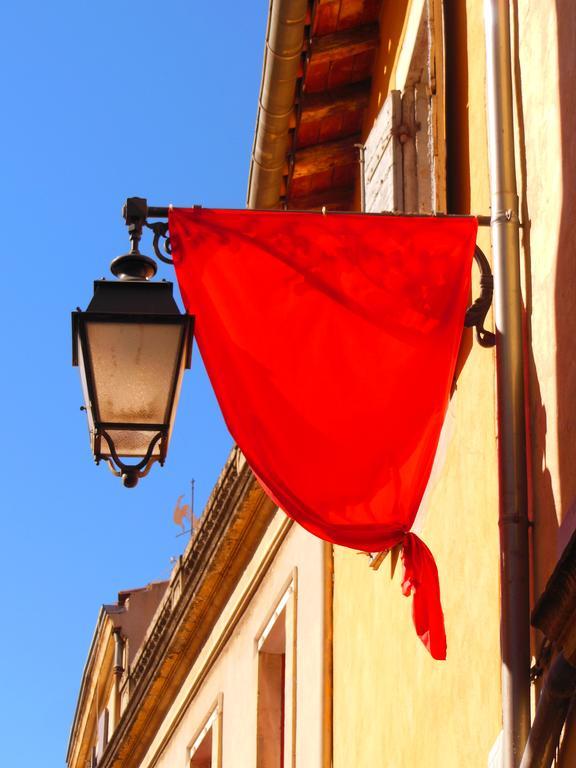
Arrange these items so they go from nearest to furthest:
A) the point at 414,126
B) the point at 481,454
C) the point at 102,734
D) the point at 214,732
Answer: the point at 481,454
the point at 414,126
the point at 214,732
the point at 102,734

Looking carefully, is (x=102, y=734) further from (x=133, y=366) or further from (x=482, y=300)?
(x=482, y=300)

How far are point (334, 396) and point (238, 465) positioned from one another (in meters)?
7.72

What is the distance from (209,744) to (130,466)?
9.67 metres

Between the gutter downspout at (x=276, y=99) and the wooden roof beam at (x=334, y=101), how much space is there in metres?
0.14

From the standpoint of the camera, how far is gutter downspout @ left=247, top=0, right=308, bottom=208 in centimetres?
1045

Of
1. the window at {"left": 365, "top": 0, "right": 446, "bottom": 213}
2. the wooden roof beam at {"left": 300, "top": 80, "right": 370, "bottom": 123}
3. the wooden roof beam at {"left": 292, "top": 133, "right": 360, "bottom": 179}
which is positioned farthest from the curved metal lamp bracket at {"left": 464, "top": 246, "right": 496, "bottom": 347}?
the wooden roof beam at {"left": 292, "top": 133, "right": 360, "bottom": 179}

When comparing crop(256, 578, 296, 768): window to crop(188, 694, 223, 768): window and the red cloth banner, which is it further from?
the red cloth banner

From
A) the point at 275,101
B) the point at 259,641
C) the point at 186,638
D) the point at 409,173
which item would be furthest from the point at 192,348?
the point at 186,638

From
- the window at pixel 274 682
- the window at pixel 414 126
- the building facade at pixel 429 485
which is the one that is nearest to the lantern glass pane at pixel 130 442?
the building facade at pixel 429 485

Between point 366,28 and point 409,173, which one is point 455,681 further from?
point 366,28

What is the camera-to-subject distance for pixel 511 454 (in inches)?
257

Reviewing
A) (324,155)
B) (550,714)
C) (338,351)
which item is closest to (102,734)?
(324,155)

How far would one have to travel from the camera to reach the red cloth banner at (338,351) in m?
6.63

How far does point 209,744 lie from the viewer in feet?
52.6
